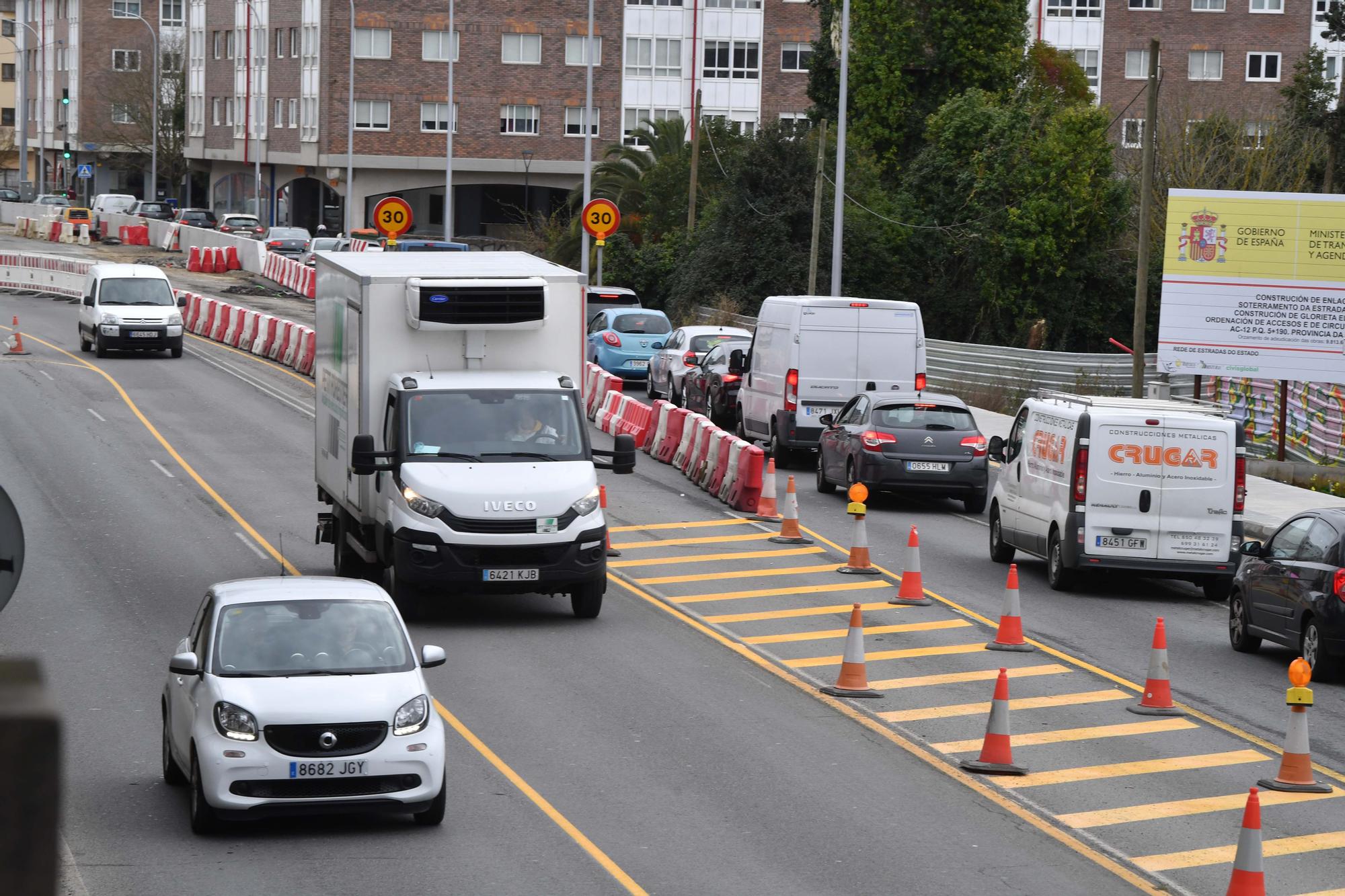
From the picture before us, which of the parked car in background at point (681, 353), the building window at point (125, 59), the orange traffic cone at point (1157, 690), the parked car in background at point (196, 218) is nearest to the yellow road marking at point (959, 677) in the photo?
the orange traffic cone at point (1157, 690)

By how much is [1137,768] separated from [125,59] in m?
115

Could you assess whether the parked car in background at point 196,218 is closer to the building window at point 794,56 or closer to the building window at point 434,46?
the building window at point 434,46

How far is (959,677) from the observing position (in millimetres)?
15430

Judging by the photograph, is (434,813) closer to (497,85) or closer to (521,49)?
(497,85)

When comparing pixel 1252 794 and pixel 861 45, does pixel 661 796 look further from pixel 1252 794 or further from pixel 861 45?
pixel 861 45

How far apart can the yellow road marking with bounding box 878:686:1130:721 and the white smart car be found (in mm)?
4519

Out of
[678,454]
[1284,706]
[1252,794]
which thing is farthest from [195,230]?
[1252,794]

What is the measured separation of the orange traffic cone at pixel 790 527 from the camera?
22266 mm

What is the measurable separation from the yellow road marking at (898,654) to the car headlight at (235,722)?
6.38 metres

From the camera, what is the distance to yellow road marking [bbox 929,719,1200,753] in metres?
13.2

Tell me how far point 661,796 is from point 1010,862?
7.63ft

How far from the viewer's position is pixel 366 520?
58.4ft

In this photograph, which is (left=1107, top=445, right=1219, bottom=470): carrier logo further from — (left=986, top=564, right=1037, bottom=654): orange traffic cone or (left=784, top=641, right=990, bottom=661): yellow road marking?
(left=784, top=641, right=990, bottom=661): yellow road marking

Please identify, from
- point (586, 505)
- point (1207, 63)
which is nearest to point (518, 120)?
point (1207, 63)
